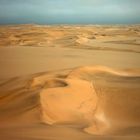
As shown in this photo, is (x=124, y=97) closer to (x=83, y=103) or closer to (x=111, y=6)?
(x=83, y=103)

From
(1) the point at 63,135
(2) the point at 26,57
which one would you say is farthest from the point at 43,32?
(1) the point at 63,135

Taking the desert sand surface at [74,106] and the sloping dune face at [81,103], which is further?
the sloping dune face at [81,103]

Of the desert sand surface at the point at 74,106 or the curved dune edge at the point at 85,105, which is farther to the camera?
the curved dune edge at the point at 85,105

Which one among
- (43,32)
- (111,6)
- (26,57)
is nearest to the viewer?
(111,6)

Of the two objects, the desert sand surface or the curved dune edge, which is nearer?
the desert sand surface

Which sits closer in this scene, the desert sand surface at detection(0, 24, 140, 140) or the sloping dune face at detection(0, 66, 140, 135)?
the desert sand surface at detection(0, 24, 140, 140)
